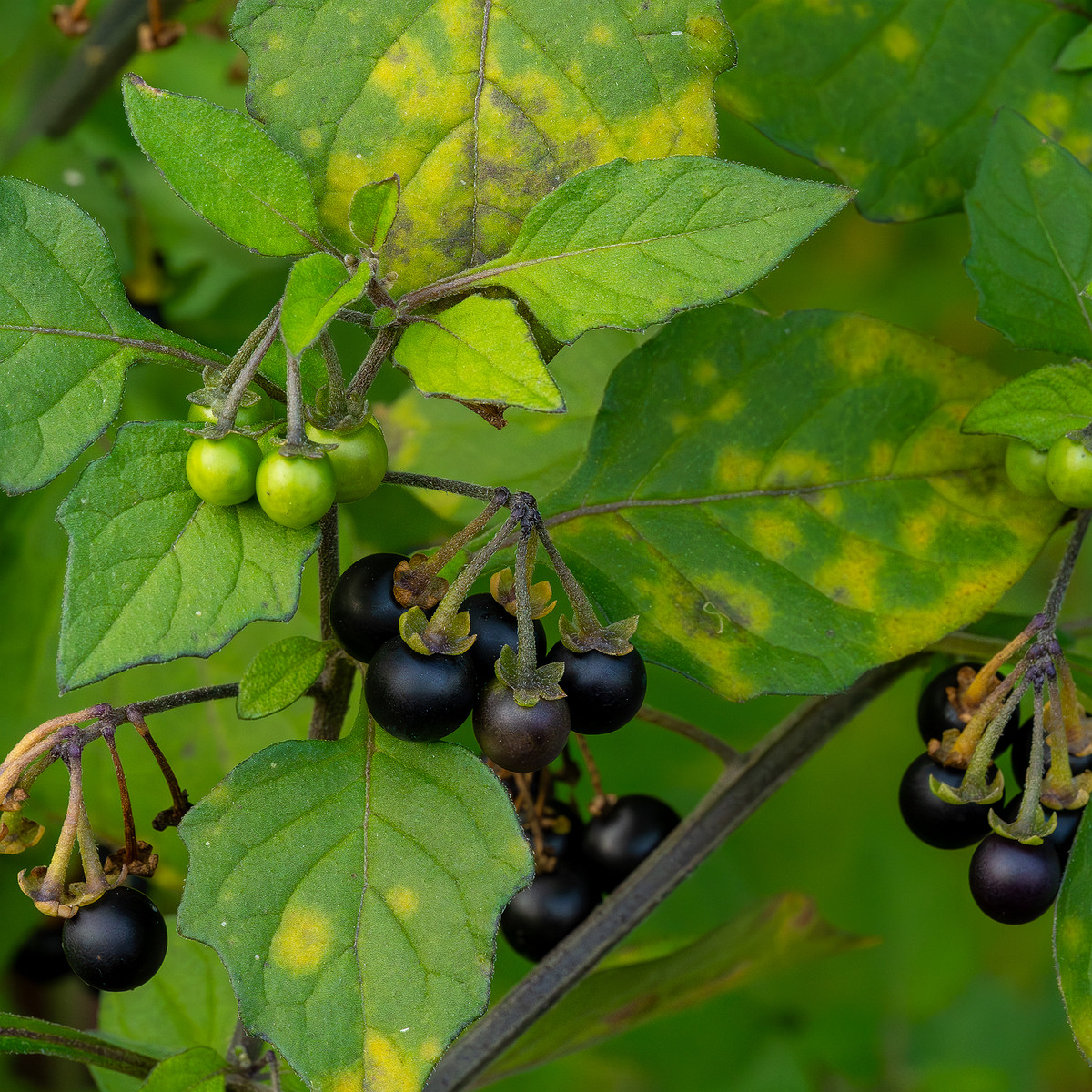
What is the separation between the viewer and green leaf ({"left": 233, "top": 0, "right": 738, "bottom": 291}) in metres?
1.08

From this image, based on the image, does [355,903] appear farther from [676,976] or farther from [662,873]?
[676,976]

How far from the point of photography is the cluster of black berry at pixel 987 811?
120 cm

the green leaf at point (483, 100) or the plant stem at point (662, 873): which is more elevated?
the green leaf at point (483, 100)

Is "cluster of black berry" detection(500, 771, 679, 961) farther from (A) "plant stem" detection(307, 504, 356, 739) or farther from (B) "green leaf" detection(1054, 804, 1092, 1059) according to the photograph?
(B) "green leaf" detection(1054, 804, 1092, 1059)

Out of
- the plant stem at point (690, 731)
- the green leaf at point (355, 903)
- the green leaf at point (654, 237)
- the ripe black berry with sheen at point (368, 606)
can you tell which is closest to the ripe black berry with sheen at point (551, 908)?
the plant stem at point (690, 731)

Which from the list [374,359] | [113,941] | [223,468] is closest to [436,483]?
[374,359]

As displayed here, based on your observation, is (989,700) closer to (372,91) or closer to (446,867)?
(446,867)

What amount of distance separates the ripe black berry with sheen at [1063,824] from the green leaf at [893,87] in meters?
0.76

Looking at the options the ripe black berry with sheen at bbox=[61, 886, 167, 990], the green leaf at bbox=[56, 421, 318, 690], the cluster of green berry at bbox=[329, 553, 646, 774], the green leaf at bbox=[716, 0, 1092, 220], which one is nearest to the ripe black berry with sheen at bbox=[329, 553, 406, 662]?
the cluster of green berry at bbox=[329, 553, 646, 774]

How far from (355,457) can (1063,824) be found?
0.81 meters

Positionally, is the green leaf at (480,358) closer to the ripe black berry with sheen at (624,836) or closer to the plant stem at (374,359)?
the plant stem at (374,359)

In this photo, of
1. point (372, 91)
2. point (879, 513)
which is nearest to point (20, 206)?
point (372, 91)

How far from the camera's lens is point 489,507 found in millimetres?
1016

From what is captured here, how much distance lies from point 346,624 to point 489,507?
16cm
